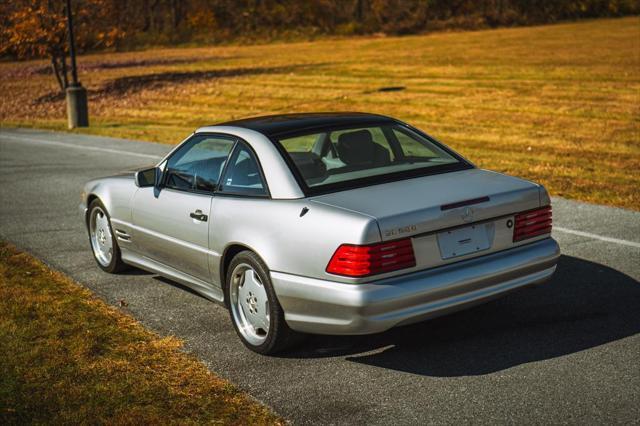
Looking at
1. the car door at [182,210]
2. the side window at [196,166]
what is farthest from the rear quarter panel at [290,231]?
the side window at [196,166]

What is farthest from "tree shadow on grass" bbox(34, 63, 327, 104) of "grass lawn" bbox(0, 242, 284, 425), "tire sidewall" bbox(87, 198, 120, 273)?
"grass lawn" bbox(0, 242, 284, 425)

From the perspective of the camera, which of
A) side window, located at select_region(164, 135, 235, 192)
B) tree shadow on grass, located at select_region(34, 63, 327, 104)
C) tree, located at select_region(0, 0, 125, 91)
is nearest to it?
side window, located at select_region(164, 135, 235, 192)

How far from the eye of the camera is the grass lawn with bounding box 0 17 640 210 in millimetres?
15047

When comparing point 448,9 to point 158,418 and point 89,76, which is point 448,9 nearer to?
point 89,76

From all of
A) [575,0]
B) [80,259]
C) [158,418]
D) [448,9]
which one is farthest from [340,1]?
[158,418]

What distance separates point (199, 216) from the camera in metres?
5.94

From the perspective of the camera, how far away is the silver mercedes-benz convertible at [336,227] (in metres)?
4.87

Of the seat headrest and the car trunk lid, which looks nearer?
the car trunk lid

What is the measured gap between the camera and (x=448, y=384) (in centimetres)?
487

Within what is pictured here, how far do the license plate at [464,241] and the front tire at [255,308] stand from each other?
106cm

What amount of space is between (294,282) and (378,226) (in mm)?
640

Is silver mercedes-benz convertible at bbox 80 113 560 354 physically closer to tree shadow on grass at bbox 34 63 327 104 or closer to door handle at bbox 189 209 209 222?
door handle at bbox 189 209 209 222

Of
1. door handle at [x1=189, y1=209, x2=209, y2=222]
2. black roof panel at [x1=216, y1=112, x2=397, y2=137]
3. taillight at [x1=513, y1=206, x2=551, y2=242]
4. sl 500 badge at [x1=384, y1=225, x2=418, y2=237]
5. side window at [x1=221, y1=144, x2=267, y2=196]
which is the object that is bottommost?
door handle at [x1=189, y1=209, x2=209, y2=222]

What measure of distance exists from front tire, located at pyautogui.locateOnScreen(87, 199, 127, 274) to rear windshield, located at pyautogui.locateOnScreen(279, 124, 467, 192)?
2353 millimetres
